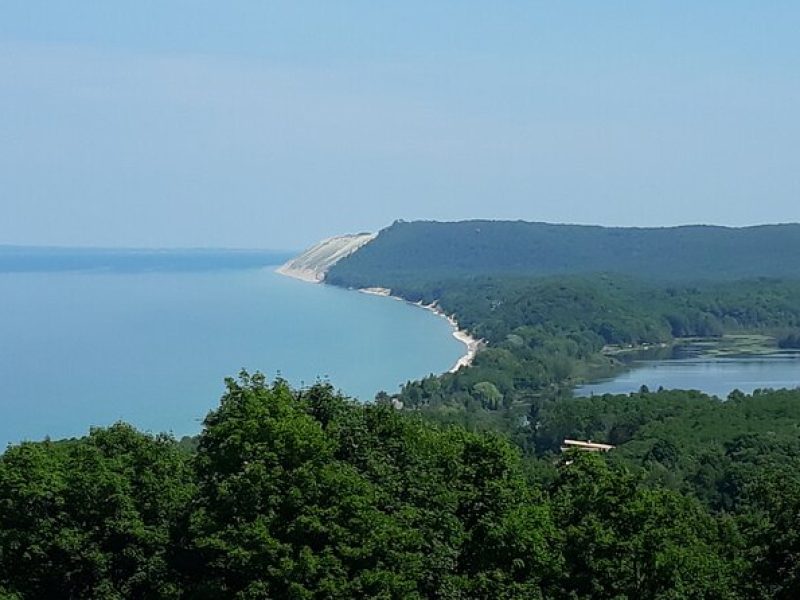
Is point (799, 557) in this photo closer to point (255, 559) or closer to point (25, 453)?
point (255, 559)

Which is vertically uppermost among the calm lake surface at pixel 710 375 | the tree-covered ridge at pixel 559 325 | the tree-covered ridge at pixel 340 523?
the tree-covered ridge at pixel 340 523

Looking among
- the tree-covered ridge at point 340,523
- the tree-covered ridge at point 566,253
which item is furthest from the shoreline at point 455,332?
the tree-covered ridge at point 340,523

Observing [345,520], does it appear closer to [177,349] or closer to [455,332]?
[177,349]

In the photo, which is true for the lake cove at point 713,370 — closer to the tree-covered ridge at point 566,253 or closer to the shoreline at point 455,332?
the shoreline at point 455,332

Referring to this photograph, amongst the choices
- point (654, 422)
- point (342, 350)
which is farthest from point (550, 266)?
point (654, 422)

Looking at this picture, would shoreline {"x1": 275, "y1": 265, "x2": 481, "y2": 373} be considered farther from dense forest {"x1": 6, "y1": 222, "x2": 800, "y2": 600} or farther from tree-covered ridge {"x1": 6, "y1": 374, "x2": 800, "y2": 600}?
tree-covered ridge {"x1": 6, "y1": 374, "x2": 800, "y2": 600}

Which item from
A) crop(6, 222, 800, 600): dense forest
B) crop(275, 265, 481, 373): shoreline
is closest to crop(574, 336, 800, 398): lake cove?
crop(275, 265, 481, 373): shoreline
